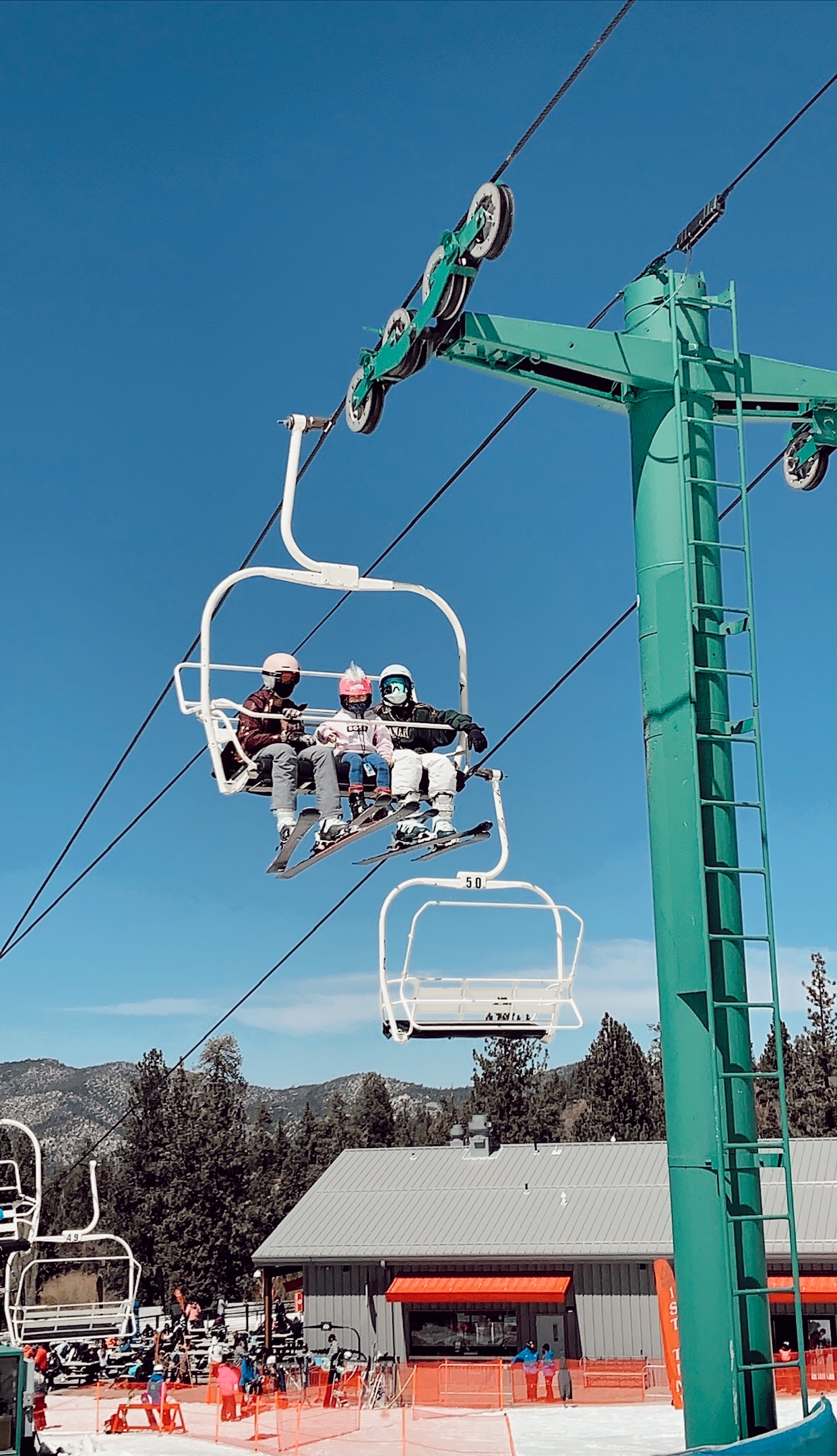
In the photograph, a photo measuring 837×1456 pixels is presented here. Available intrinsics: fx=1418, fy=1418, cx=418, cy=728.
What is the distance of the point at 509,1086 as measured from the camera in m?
61.8

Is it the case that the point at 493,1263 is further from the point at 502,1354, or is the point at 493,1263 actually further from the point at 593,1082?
the point at 593,1082

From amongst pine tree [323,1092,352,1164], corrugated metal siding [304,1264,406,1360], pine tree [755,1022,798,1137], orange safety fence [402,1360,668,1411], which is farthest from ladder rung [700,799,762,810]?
pine tree [323,1092,352,1164]

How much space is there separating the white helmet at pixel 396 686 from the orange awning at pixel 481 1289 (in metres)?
20.2

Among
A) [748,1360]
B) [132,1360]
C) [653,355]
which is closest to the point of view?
[748,1360]

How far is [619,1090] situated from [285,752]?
5327cm

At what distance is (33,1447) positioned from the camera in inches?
616

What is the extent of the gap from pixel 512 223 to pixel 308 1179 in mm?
60297

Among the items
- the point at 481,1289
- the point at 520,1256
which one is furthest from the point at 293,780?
the point at 481,1289

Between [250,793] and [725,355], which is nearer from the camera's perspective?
[725,355]

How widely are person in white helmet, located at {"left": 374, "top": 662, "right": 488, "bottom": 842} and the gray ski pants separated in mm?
451

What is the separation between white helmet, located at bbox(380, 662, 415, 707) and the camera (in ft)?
33.8

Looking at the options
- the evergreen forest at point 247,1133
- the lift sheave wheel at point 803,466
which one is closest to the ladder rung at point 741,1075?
the lift sheave wheel at point 803,466

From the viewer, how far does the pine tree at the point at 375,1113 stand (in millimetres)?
78750

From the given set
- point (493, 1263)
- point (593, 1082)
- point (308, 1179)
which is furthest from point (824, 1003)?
point (493, 1263)
